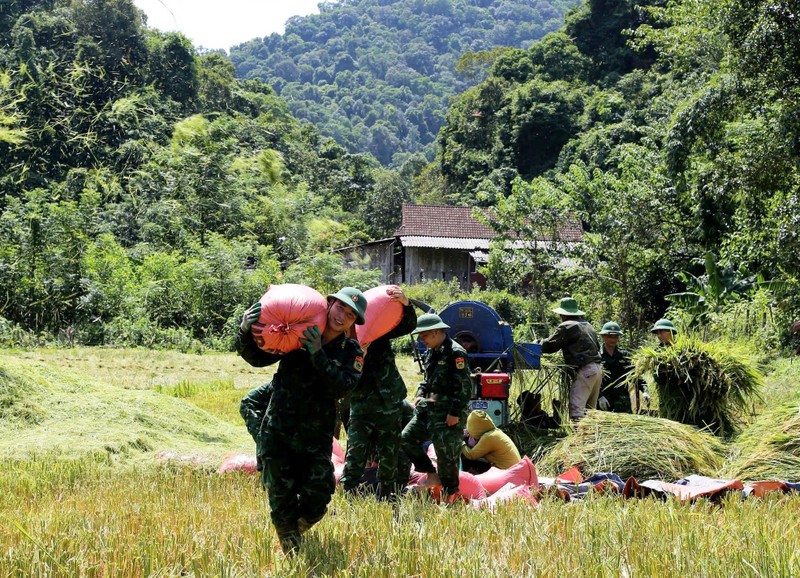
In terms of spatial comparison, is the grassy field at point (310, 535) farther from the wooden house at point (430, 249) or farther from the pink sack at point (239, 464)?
the wooden house at point (430, 249)

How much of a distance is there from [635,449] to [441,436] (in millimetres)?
2049

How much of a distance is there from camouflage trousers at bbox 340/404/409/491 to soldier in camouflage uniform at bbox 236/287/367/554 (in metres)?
1.65

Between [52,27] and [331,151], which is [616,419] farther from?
[331,151]

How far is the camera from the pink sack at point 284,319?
14.4 feet

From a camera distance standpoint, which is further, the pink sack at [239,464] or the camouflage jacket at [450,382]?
the pink sack at [239,464]

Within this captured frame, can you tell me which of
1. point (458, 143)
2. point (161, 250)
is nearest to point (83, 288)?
point (161, 250)

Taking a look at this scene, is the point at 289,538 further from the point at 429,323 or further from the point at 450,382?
the point at 429,323

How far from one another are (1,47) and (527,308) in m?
31.6

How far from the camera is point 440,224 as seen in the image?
37.5 metres

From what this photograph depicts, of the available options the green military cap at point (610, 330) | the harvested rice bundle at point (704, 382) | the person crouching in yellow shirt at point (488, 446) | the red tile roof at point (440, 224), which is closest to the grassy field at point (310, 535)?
the person crouching in yellow shirt at point (488, 446)

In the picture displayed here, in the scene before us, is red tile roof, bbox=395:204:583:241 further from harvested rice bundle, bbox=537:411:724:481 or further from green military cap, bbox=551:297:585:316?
harvested rice bundle, bbox=537:411:724:481

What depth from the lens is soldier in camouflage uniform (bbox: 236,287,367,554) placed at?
181 inches

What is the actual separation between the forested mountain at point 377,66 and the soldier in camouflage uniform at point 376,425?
3958 inches

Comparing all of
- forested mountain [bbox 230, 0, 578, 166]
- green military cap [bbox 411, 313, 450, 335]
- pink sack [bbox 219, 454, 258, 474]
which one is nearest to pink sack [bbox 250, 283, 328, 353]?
green military cap [bbox 411, 313, 450, 335]
